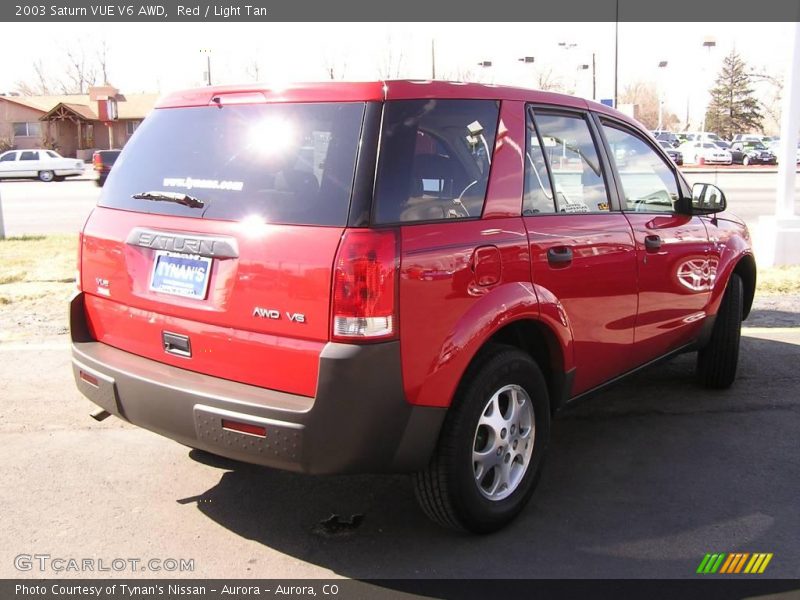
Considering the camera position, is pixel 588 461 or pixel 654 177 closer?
pixel 588 461

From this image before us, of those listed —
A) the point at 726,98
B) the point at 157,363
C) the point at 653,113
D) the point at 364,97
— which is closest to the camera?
the point at 364,97

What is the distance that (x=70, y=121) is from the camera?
60469 millimetres

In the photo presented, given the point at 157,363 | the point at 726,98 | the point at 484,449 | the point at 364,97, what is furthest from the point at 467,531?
the point at 726,98

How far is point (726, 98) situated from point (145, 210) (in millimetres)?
86053

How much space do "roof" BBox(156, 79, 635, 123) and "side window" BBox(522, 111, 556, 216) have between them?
0.67 ft

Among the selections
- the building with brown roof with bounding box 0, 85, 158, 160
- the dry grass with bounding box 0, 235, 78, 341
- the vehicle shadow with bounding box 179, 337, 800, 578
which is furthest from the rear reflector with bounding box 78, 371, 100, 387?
the building with brown roof with bounding box 0, 85, 158, 160

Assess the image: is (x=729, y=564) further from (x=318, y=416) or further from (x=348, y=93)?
(x=348, y=93)

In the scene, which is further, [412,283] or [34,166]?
[34,166]

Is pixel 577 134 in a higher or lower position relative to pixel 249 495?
higher

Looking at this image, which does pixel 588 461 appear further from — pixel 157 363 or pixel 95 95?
pixel 95 95

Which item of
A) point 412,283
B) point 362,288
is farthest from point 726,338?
point 362,288

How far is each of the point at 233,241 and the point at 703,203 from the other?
10.4 feet

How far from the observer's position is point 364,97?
297cm

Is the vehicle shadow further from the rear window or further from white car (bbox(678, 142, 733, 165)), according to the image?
white car (bbox(678, 142, 733, 165))
